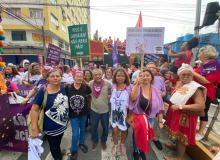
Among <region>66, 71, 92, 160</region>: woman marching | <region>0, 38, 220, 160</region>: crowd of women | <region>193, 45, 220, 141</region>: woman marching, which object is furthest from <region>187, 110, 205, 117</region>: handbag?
<region>66, 71, 92, 160</region>: woman marching

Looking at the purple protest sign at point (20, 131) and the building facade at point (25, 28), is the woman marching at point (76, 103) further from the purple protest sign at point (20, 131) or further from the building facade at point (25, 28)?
the building facade at point (25, 28)

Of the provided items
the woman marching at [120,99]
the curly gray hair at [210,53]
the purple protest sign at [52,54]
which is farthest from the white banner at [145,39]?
the purple protest sign at [52,54]

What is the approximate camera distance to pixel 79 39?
154 inches

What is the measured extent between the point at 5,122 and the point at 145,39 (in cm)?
320

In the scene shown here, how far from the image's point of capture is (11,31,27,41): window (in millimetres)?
15062

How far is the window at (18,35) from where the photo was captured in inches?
593

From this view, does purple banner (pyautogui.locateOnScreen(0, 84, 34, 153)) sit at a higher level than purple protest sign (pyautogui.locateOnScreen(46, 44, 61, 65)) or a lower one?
lower

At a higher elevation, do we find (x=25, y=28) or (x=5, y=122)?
(x=25, y=28)

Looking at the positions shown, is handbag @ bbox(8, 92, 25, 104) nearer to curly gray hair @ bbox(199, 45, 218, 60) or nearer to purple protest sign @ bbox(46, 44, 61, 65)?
purple protest sign @ bbox(46, 44, 61, 65)

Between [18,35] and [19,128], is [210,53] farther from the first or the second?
[18,35]

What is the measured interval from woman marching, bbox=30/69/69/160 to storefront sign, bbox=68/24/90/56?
220cm

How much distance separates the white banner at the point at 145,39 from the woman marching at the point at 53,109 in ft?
5.54

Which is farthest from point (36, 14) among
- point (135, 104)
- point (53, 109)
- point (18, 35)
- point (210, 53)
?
point (210, 53)

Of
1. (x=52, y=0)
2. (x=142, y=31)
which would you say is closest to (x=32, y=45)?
(x=52, y=0)
